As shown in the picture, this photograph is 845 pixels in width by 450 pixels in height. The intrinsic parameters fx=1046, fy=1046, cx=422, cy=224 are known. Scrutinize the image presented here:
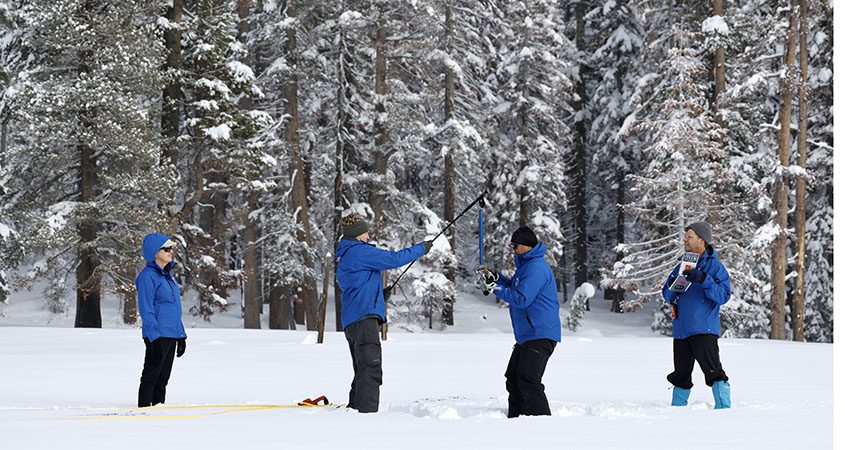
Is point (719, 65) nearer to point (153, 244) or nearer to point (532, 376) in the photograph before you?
point (153, 244)

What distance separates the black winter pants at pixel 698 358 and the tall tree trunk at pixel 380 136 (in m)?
21.2

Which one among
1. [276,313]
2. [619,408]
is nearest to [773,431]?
[619,408]

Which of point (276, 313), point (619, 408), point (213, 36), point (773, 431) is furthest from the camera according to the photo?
point (276, 313)

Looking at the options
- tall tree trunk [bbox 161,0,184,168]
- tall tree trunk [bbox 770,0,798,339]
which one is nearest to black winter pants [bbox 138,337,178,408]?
tall tree trunk [bbox 161,0,184,168]

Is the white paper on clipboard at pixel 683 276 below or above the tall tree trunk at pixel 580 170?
below

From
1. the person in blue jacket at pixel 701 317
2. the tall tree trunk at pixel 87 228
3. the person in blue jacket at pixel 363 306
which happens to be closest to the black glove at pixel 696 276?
the person in blue jacket at pixel 701 317

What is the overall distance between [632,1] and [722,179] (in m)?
7.32

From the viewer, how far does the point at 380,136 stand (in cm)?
3209

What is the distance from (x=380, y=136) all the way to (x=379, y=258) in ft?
74.8

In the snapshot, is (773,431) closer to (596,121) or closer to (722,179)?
(722,179)

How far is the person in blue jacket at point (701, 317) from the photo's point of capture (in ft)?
31.4

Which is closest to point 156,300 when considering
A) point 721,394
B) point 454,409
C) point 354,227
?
point 354,227

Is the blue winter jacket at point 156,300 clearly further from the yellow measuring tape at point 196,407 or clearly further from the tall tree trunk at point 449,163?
the tall tree trunk at point 449,163

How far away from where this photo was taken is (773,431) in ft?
24.8
